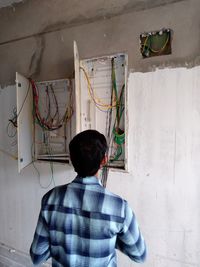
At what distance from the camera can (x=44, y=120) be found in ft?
8.00

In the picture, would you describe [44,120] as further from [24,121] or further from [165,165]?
[165,165]

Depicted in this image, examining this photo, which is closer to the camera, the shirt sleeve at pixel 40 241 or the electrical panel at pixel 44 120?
the shirt sleeve at pixel 40 241

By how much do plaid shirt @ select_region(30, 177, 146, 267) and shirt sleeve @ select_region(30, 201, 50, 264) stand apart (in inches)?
1.8

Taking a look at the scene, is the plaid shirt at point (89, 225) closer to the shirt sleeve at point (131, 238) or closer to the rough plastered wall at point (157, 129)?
the shirt sleeve at point (131, 238)

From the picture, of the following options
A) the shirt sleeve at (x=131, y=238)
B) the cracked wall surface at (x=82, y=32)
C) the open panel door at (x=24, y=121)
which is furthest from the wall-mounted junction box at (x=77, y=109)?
the shirt sleeve at (x=131, y=238)

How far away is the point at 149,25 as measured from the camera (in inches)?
70.9

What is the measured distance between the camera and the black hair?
3.06ft

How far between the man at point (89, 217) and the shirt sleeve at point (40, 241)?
0.06 meters

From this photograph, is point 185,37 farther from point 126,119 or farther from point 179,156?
point 179,156

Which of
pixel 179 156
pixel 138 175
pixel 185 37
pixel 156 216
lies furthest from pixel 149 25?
pixel 156 216

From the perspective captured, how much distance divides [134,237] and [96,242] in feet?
0.54

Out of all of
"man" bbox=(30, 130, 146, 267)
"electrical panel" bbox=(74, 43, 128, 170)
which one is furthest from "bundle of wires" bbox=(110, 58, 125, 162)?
"man" bbox=(30, 130, 146, 267)

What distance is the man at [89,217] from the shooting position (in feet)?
3.05

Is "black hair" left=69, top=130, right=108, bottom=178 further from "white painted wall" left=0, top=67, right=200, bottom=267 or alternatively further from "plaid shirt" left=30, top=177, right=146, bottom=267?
"white painted wall" left=0, top=67, right=200, bottom=267
